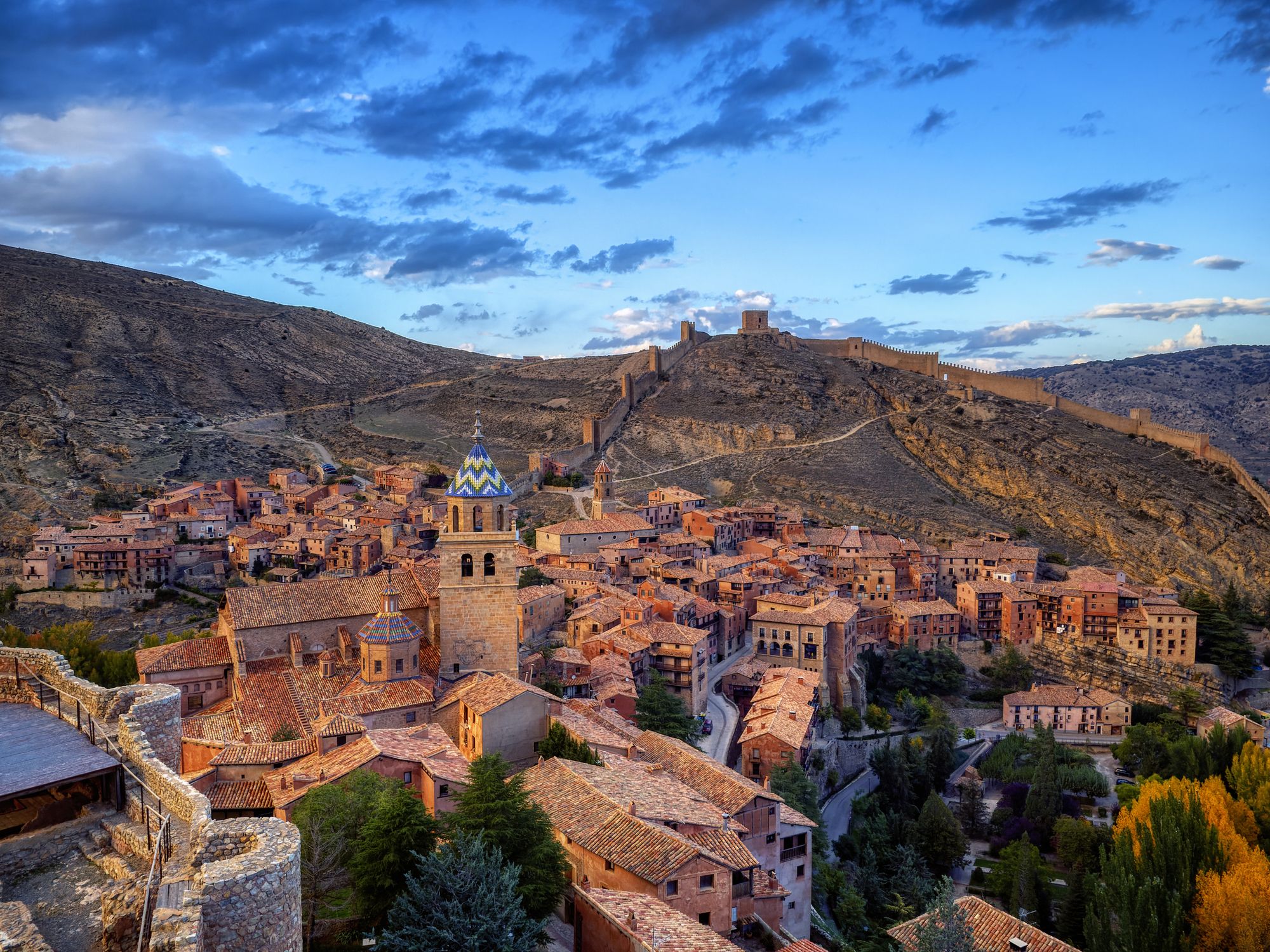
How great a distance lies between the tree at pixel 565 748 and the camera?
15.3m

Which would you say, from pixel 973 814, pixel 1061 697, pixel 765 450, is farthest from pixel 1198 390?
pixel 973 814

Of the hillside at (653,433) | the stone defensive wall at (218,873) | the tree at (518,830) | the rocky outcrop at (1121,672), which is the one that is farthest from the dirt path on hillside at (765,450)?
the stone defensive wall at (218,873)

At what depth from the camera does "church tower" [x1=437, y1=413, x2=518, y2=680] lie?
60.3 feet

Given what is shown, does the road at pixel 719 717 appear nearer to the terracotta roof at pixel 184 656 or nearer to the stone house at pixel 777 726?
the stone house at pixel 777 726

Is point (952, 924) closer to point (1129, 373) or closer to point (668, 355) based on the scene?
point (668, 355)

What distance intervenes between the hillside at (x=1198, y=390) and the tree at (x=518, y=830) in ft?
254

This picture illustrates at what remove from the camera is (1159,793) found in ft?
68.3

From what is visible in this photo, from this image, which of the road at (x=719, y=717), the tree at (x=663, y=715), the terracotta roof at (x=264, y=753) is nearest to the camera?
the terracotta roof at (x=264, y=753)

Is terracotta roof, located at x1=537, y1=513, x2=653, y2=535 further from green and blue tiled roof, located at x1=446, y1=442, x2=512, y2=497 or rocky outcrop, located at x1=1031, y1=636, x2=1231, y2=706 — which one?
green and blue tiled roof, located at x1=446, y1=442, x2=512, y2=497

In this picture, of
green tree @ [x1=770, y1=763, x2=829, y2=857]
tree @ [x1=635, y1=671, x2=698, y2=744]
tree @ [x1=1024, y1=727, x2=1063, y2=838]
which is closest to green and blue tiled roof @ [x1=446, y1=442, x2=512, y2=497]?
Answer: tree @ [x1=635, y1=671, x2=698, y2=744]

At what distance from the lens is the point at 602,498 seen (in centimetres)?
4712

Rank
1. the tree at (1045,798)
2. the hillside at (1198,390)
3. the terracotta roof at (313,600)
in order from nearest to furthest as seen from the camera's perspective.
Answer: the terracotta roof at (313,600) → the tree at (1045,798) → the hillside at (1198,390)

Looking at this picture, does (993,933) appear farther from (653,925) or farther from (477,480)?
(477,480)

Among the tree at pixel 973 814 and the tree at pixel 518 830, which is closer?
the tree at pixel 518 830
